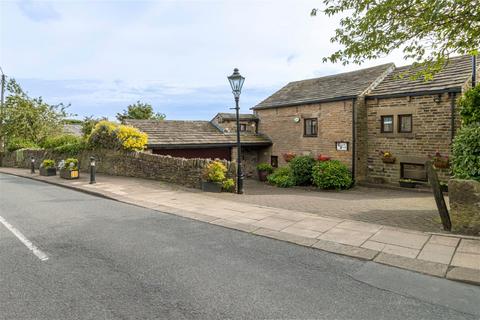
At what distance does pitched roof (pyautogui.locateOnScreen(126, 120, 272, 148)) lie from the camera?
18297 mm

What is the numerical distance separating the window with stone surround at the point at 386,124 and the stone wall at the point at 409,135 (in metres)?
0.18

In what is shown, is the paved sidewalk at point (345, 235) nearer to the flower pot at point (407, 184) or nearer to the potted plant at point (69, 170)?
the potted plant at point (69, 170)

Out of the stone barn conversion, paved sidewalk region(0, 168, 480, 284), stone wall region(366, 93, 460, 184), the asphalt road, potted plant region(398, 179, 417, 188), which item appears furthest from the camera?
potted plant region(398, 179, 417, 188)

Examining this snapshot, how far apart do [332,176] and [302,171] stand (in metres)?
2.02

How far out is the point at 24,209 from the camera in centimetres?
855

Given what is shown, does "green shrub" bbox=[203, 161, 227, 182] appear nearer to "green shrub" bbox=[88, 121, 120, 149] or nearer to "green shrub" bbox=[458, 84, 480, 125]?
"green shrub" bbox=[88, 121, 120, 149]

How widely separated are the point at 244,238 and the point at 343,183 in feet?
33.8

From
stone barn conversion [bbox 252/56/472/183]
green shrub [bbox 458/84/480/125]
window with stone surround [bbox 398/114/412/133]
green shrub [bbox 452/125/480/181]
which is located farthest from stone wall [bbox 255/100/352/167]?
green shrub [bbox 452/125/480/181]

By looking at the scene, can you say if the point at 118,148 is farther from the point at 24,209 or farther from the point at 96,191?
the point at 24,209

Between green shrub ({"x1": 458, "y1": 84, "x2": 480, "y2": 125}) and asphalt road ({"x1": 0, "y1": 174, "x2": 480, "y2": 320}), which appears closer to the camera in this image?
asphalt road ({"x1": 0, "y1": 174, "x2": 480, "y2": 320})

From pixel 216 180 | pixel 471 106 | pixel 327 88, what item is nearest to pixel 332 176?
pixel 327 88

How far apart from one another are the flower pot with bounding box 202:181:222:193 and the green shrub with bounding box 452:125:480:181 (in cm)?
704

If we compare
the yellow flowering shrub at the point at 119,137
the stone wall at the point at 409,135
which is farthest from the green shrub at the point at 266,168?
the yellow flowering shrub at the point at 119,137

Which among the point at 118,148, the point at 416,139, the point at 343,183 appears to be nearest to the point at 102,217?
the point at 118,148
